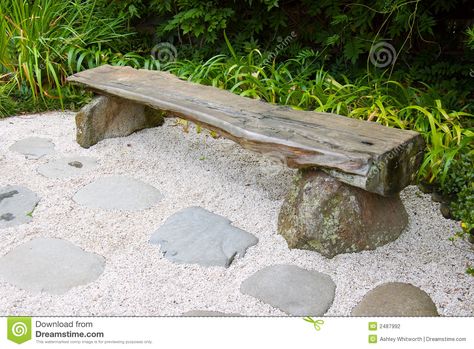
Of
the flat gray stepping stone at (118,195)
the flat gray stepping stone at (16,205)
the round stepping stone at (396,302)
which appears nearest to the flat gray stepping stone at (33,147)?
the flat gray stepping stone at (16,205)

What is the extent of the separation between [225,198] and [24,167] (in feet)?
4.55

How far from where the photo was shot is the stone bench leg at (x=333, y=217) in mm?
2467

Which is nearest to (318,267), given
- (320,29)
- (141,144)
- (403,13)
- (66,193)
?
(66,193)

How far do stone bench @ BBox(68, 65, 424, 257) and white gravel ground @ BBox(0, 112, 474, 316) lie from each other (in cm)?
10

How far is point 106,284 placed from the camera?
7.72ft

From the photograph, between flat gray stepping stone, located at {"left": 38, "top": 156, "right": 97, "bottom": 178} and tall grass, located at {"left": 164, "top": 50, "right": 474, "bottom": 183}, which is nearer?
tall grass, located at {"left": 164, "top": 50, "right": 474, "bottom": 183}

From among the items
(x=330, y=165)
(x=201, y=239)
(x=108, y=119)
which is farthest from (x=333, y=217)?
(x=108, y=119)

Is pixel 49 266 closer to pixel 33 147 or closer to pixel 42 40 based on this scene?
pixel 33 147

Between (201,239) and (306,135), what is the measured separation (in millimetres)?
746

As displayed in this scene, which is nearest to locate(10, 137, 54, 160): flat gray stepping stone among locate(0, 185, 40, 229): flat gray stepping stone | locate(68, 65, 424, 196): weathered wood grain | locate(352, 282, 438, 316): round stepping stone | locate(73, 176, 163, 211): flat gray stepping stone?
locate(0, 185, 40, 229): flat gray stepping stone

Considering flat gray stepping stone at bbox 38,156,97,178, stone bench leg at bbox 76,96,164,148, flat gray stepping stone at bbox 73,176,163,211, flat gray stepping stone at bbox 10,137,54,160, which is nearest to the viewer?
flat gray stepping stone at bbox 73,176,163,211

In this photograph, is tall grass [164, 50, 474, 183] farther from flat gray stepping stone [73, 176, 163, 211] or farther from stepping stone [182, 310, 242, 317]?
stepping stone [182, 310, 242, 317]

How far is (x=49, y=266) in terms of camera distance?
2436 mm

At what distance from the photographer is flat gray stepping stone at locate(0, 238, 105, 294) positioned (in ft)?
7.60
